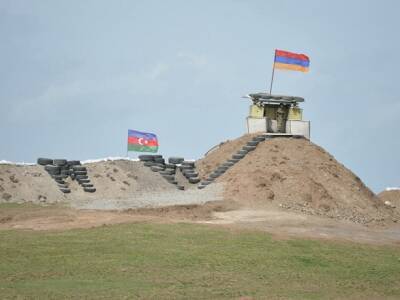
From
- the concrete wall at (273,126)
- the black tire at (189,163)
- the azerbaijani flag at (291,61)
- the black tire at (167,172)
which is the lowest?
the black tire at (167,172)

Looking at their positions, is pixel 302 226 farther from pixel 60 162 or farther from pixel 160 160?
pixel 160 160

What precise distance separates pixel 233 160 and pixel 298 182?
5.10m

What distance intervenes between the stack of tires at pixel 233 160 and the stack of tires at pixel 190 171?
1.26 metres

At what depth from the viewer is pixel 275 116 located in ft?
155

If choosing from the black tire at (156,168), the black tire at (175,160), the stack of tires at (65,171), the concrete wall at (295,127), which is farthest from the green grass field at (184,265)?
the concrete wall at (295,127)

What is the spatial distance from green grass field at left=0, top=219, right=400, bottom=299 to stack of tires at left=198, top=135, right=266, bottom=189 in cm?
1400

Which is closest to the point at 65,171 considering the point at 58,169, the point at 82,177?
the point at 58,169

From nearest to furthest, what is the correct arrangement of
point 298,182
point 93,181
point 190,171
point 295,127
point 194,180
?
point 298,182
point 93,181
point 194,180
point 190,171
point 295,127

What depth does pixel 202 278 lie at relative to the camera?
2150 cm

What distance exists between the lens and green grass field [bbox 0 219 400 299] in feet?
65.5

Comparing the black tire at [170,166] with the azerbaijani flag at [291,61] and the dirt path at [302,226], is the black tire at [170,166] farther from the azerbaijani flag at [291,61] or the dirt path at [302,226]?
the dirt path at [302,226]

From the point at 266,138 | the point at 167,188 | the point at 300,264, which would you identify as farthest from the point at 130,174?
the point at 300,264

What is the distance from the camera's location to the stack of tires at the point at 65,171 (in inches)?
1598

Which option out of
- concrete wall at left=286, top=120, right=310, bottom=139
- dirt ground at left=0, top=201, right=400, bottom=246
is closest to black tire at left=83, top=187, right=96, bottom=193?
dirt ground at left=0, top=201, right=400, bottom=246
